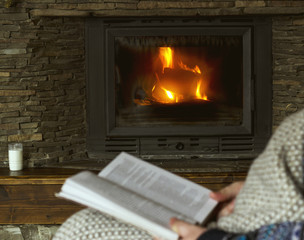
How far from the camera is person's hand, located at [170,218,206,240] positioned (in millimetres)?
1019

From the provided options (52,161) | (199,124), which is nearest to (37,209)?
(52,161)

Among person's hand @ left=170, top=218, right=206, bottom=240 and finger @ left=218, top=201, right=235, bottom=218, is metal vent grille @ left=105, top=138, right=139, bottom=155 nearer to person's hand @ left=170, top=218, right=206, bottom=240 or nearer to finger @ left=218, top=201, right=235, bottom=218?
finger @ left=218, top=201, right=235, bottom=218

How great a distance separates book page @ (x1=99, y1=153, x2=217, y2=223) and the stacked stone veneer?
1183 mm

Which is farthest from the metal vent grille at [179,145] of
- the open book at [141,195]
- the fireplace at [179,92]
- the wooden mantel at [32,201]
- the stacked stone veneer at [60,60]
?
the open book at [141,195]

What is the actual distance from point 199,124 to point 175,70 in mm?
281

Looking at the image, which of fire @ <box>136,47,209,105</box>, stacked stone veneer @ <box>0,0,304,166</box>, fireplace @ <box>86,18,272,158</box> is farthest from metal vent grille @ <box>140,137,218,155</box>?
stacked stone veneer @ <box>0,0,304,166</box>

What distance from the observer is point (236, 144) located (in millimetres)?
2500

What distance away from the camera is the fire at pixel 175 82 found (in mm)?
2475

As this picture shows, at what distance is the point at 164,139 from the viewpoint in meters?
2.50

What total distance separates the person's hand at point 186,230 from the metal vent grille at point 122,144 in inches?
57.7

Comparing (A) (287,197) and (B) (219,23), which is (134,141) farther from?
(A) (287,197)

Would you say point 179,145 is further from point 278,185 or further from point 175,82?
point 278,185

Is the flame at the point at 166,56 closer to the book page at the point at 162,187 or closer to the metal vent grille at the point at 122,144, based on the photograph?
the metal vent grille at the point at 122,144

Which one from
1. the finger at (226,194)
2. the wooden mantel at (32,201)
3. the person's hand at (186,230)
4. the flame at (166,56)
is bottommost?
the wooden mantel at (32,201)
